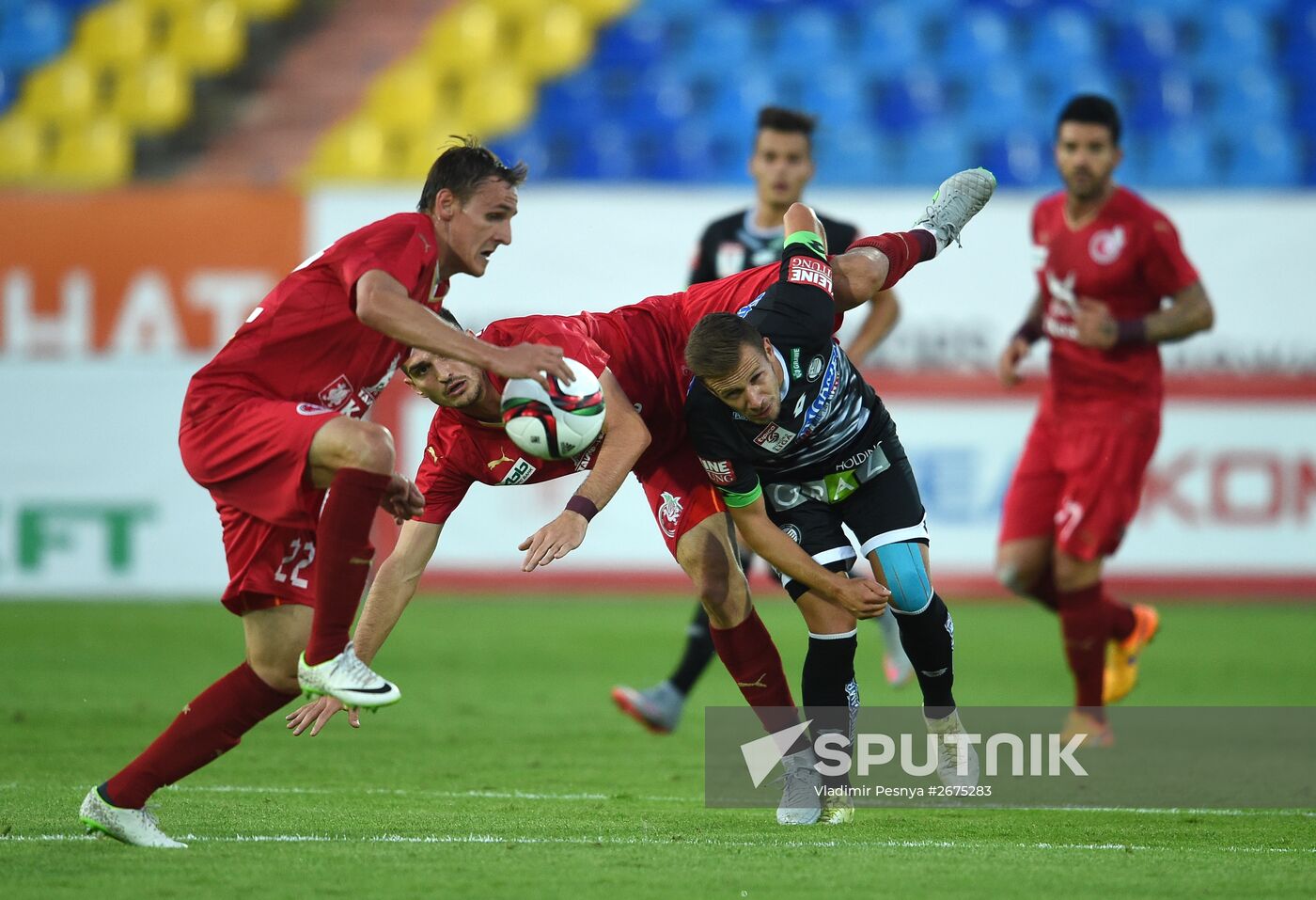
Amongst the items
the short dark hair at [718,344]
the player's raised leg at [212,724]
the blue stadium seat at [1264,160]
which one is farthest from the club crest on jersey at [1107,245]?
the blue stadium seat at [1264,160]

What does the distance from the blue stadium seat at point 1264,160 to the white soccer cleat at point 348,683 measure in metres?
12.2

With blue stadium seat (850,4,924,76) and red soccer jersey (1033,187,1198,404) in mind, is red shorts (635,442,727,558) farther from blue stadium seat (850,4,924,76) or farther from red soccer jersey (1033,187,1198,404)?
blue stadium seat (850,4,924,76)

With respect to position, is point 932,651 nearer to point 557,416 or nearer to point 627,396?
point 627,396

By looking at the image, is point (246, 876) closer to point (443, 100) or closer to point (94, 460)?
point (94, 460)

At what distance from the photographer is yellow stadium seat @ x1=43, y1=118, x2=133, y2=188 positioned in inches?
560

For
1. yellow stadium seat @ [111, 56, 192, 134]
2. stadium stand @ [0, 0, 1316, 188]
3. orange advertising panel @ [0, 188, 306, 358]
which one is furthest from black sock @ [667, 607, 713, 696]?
yellow stadium seat @ [111, 56, 192, 134]

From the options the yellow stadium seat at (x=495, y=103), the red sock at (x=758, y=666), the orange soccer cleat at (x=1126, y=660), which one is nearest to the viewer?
the red sock at (x=758, y=666)

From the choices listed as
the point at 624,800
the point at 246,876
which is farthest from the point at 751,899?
the point at 624,800

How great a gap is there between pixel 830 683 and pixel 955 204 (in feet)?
6.01

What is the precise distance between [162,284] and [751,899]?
8.93 metres

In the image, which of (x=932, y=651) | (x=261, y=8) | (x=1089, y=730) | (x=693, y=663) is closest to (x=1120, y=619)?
(x=1089, y=730)

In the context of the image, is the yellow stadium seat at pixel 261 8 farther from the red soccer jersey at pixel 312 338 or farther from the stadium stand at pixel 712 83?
the red soccer jersey at pixel 312 338

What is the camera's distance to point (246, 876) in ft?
14.0

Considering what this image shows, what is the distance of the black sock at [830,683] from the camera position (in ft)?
18.1
